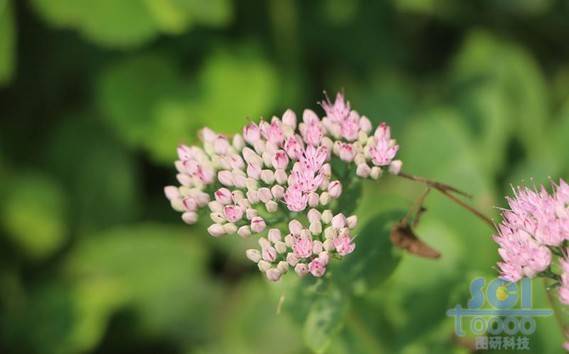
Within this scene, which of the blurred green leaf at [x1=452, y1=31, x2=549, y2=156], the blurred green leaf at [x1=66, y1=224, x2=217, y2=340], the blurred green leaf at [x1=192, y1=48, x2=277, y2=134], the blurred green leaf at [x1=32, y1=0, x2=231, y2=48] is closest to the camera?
the blurred green leaf at [x1=32, y1=0, x2=231, y2=48]

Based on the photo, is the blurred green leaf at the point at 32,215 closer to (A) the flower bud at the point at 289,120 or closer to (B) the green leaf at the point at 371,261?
(B) the green leaf at the point at 371,261

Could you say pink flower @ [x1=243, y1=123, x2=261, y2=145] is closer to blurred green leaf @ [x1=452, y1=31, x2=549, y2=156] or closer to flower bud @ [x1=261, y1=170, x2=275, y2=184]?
flower bud @ [x1=261, y1=170, x2=275, y2=184]

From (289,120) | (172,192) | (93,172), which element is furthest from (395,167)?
(93,172)

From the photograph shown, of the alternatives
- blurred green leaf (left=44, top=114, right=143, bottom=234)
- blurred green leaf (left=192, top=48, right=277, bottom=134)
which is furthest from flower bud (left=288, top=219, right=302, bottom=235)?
blurred green leaf (left=44, top=114, right=143, bottom=234)

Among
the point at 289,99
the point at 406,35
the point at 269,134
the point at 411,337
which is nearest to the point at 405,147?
the point at 289,99

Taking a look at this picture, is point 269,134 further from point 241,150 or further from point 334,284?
point 334,284
